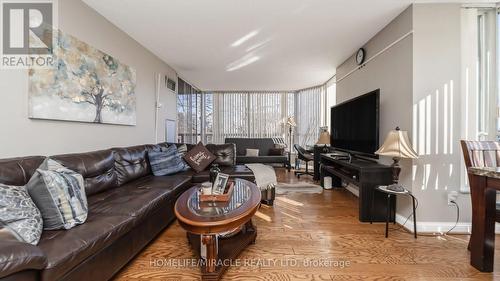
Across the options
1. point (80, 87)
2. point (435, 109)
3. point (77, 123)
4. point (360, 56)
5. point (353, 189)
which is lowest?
point (353, 189)

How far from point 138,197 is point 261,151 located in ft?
16.7

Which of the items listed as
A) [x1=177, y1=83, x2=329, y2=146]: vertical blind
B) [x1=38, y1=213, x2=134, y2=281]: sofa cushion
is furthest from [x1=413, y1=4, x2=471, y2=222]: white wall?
[x1=177, y1=83, x2=329, y2=146]: vertical blind

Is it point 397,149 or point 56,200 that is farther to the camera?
point 397,149

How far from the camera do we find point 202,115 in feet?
24.1

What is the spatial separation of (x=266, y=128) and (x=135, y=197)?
580 cm

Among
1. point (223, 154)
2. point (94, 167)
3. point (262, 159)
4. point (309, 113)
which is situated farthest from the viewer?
point (309, 113)

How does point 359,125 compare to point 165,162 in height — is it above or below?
above

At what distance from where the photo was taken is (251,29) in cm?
289

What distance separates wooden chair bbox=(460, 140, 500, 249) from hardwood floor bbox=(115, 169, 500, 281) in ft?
2.67

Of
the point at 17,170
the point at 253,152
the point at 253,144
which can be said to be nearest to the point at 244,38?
the point at 17,170

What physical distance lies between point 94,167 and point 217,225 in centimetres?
153

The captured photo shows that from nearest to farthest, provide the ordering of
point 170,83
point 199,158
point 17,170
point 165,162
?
point 17,170, point 165,162, point 199,158, point 170,83

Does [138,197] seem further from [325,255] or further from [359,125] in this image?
[359,125]

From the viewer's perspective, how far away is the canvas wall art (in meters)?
1.94
